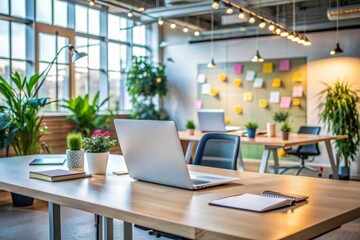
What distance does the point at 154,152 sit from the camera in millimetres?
1973

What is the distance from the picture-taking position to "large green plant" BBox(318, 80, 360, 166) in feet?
21.2

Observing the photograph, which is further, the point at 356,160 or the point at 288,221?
the point at 356,160

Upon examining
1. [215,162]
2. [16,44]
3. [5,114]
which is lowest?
[215,162]

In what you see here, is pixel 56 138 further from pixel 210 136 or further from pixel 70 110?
pixel 210 136

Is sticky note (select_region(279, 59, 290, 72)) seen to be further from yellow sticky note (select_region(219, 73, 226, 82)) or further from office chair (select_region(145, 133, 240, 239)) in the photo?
office chair (select_region(145, 133, 240, 239))

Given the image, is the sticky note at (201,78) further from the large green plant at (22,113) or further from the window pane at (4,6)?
the large green plant at (22,113)

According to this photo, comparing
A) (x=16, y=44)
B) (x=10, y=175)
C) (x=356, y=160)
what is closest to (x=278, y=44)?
(x=356, y=160)

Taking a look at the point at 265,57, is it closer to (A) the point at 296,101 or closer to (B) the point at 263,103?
(B) the point at 263,103

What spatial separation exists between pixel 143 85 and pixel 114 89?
0.63m

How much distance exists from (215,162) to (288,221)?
5.46ft

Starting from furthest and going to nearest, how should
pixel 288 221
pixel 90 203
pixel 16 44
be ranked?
pixel 16 44 → pixel 90 203 → pixel 288 221

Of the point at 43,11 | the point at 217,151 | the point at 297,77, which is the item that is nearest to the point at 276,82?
the point at 297,77

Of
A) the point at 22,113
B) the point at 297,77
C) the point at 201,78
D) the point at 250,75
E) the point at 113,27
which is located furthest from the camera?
the point at 201,78

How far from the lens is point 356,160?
7074 millimetres
